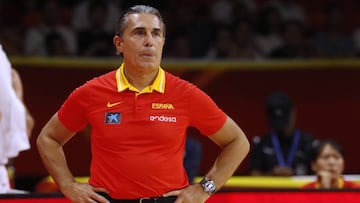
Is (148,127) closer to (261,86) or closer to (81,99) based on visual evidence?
(81,99)

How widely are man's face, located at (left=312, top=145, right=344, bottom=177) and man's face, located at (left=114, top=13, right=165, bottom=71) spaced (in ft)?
7.95

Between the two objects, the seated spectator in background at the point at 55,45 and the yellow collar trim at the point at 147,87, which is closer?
the yellow collar trim at the point at 147,87

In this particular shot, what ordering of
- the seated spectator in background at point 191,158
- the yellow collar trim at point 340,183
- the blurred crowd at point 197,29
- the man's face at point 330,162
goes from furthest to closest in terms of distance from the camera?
the blurred crowd at point 197,29 → the seated spectator in background at point 191,158 → the man's face at point 330,162 → the yellow collar trim at point 340,183

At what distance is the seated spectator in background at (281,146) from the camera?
7.89m

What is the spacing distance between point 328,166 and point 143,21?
258cm

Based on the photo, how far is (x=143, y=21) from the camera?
4816 mm

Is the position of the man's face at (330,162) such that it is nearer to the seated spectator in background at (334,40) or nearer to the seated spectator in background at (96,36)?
the seated spectator in background at (96,36)

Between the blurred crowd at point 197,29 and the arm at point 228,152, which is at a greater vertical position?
the blurred crowd at point 197,29

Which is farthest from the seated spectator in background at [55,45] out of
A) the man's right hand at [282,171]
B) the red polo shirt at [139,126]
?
the red polo shirt at [139,126]

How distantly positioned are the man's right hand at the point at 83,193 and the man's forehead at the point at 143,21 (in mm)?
794

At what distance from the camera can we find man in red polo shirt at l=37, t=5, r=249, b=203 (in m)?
4.78

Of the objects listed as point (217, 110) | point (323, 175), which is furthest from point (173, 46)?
point (217, 110)

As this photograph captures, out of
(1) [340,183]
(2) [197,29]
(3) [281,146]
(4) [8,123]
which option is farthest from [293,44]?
(4) [8,123]

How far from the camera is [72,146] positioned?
10148mm
